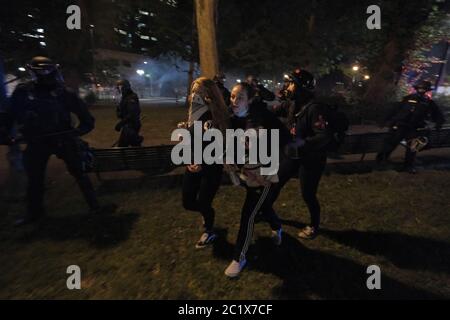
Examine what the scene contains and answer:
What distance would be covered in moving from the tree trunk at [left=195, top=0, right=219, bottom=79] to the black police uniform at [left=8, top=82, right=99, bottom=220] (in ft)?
19.5

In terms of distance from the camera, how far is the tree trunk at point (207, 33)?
9.70 m

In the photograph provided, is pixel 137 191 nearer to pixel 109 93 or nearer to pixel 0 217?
pixel 0 217

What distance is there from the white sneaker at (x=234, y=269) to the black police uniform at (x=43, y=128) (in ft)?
9.47

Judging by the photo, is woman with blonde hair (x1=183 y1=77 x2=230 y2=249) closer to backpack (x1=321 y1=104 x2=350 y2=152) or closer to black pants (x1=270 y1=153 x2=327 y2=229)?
black pants (x1=270 y1=153 x2=327 y2=229)

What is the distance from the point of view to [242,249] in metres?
3.52

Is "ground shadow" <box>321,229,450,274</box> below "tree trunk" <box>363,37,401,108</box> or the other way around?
below

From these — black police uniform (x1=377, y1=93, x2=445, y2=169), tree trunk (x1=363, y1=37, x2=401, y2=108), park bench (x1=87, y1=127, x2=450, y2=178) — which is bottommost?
park bench (x1=87, y1=127, x2=450, y2=178)

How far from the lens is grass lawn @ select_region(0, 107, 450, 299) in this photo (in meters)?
3.33

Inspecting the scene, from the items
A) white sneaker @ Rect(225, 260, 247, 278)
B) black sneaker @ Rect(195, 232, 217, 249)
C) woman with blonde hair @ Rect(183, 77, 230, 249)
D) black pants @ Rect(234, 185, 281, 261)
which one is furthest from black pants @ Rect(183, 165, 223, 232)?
white sneaker @ Rect(225, 260, 247, 278)

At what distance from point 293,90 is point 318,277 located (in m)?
2.28

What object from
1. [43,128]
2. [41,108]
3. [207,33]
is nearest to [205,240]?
[43,128]

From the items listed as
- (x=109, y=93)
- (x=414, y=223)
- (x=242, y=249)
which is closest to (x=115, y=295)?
(x=242, y=249)

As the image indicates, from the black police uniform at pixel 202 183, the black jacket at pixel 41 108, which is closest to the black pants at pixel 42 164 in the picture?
the black jacket at pixel 41 108
